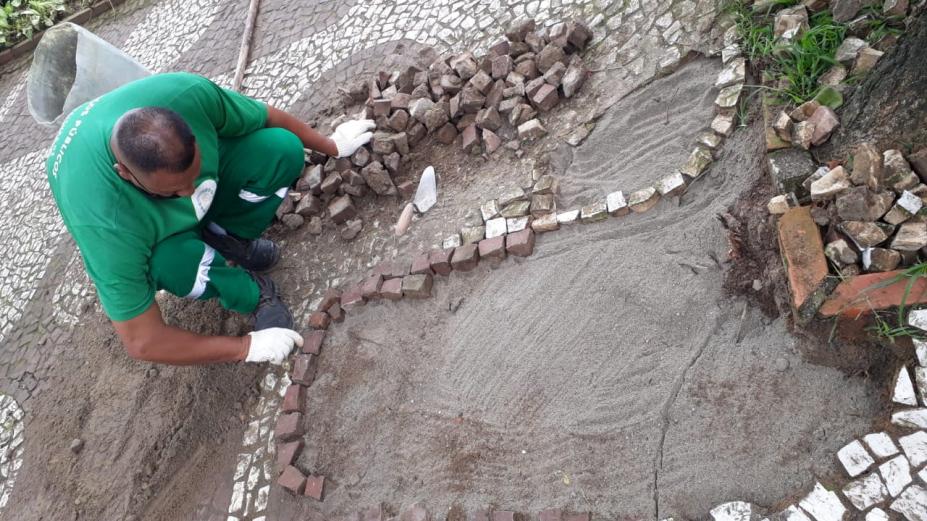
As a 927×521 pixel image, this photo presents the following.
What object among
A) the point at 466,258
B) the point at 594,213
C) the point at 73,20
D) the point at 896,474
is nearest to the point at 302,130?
the point at 466,258

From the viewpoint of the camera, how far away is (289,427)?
3.03 metres

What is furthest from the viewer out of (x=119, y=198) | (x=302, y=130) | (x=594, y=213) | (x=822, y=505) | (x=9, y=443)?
(x=9, y=443)

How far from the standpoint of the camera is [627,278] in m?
2.74

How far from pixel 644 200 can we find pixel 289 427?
2216 millimetres

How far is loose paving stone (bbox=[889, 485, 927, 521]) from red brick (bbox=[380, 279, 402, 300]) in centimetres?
233

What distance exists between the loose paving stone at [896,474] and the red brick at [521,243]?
172 cm

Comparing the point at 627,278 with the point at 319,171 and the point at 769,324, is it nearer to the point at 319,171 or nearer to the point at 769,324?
the point at 769,324

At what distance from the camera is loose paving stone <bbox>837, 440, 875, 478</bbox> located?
1956 millimetres

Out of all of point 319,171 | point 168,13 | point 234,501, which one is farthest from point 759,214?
point 168,13

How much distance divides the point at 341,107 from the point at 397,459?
2.85 meters

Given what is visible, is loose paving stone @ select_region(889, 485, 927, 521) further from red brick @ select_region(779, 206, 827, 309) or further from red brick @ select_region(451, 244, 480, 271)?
Result: red brick @ select_region(451, 244, 480, 271)

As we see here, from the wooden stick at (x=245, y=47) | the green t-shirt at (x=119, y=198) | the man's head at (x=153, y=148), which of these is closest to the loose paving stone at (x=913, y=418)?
the man's head at (x=153, y=148)

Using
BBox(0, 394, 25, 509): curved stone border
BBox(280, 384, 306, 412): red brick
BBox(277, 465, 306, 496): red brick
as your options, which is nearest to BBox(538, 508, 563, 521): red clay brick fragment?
BBox(277, 465, 306, 496): red brick

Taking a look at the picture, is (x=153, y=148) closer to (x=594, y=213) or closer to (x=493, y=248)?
(x=493, y=248)
